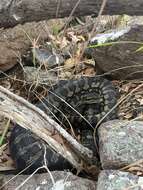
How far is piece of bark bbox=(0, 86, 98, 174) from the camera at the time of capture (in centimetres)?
253

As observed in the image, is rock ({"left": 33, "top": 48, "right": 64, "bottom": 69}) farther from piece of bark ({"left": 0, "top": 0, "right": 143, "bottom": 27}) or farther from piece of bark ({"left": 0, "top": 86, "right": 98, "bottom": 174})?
piece of bark ({"left": 0, "top": 86, "right": 98, "bottom": 174})

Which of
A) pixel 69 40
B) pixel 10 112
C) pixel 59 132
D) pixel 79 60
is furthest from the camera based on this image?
pixel 69 40

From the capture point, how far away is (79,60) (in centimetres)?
418

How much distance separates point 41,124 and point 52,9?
2.29ft

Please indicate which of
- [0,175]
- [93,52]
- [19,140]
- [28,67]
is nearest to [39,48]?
[28,67]

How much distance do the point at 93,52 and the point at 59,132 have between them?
1.34m

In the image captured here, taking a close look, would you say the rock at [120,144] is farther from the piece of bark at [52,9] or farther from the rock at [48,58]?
the rock at [48,58]

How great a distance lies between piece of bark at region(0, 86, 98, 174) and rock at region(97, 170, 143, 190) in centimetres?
26

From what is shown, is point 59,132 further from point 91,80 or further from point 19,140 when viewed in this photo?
point 91,80

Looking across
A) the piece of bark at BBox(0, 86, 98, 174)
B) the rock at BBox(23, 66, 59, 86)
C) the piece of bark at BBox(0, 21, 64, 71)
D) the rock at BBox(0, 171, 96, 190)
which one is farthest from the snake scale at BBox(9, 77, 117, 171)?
the piece of bark at BBox(0, 21, 64, 71)

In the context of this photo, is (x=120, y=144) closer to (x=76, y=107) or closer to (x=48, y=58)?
(x=76, y=107)

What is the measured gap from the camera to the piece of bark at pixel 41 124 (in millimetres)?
2526

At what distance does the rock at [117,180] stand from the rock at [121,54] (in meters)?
1.11

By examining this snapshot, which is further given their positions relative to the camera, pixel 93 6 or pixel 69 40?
pixel 69 40
